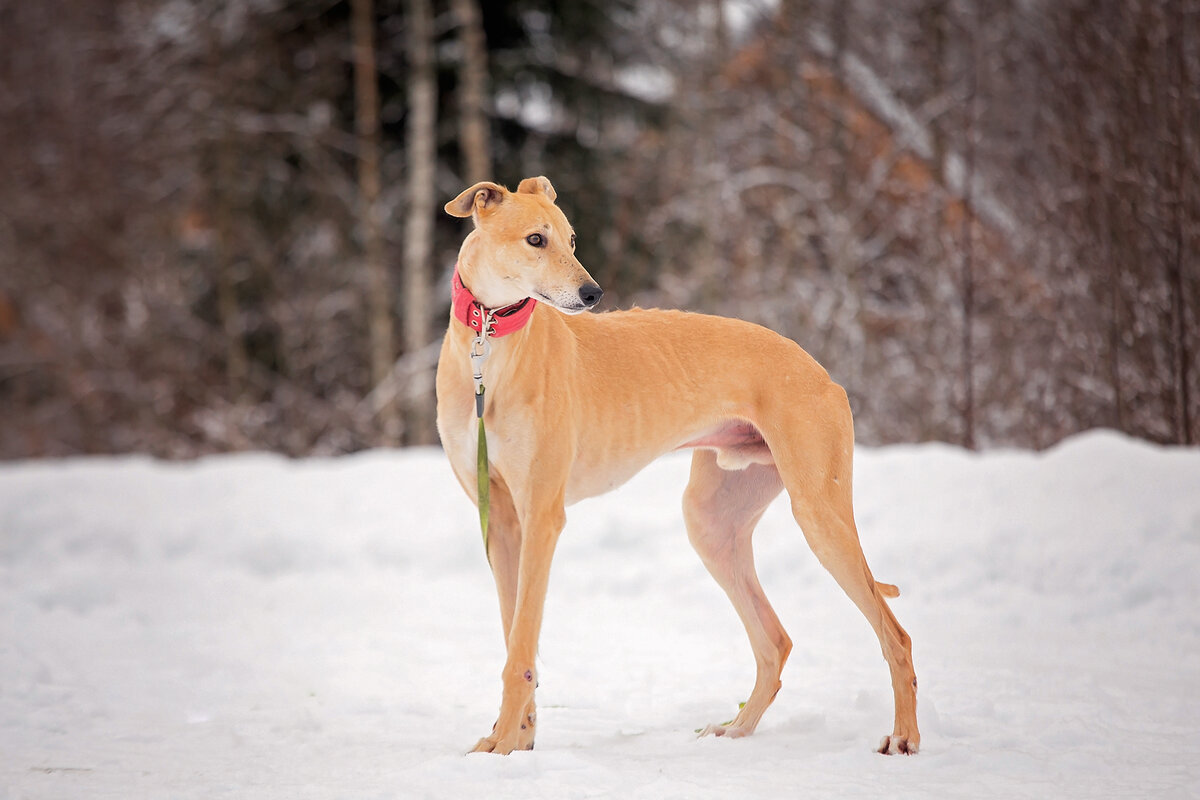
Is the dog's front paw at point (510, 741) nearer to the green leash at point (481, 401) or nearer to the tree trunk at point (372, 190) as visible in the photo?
the green leash at point (481, 401)

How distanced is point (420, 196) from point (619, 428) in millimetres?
9423

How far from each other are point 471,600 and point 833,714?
3389 millimetres

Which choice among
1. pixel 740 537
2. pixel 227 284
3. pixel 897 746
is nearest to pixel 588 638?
pixel 740 537

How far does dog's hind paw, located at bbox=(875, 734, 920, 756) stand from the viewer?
3668mm

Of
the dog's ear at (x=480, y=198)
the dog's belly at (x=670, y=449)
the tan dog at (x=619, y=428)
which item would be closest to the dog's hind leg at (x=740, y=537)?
the tan dog at (x=619, y=428)

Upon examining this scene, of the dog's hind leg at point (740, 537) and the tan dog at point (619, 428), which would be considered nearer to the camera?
the tan dog at point (619, 428)

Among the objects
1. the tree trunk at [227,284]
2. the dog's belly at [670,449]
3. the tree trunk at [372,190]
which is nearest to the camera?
the dog's belly at [670,449]

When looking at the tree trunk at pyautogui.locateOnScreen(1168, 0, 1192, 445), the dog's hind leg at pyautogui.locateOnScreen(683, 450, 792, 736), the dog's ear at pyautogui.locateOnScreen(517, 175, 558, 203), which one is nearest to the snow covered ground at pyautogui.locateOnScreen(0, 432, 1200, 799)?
the dog's hind leg at pyautogui.locateOnScreen(683, 450, 792, 736)

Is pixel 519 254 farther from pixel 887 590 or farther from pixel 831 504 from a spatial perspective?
pixel 887 590

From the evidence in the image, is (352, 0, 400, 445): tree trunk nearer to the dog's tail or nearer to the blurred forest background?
the blurred forest background

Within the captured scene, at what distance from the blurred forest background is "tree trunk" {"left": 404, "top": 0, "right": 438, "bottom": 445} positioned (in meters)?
0.04

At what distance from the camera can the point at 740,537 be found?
14.8 ft

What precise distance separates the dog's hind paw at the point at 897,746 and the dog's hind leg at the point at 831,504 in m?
0.21

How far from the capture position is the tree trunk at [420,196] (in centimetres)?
1277
